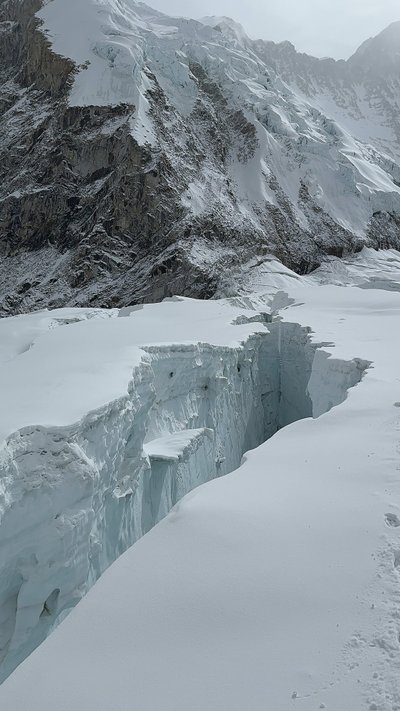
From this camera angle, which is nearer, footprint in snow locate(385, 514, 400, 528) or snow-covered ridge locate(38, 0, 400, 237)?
footprint in snow locate(385, 514, 400, 528)

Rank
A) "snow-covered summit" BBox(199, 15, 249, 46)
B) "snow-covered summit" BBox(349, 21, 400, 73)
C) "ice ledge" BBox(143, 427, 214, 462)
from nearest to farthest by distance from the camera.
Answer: "ice ledge" BBox(143, 427, 214, 462)
"snow-covered summit" BBox(199, 15, 249, 46)
"snow-covered summit" BBox(349, 21, 400, 73)

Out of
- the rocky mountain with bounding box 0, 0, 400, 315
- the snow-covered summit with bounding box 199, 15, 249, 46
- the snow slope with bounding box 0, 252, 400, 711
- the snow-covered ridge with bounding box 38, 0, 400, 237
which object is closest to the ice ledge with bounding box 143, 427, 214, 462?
the snow slope with bounding box 0, 252, 400, 711

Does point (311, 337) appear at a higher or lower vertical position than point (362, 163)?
lower

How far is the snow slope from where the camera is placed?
2.48 metres

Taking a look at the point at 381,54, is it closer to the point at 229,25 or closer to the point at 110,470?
the point at 229,25

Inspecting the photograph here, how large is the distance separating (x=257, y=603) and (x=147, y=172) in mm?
50877

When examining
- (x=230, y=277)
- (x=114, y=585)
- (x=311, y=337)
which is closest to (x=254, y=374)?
(x=311, y=337)

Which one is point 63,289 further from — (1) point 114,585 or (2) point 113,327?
(1) point 114,585

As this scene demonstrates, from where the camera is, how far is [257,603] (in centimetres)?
311

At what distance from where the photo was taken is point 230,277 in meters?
47.1

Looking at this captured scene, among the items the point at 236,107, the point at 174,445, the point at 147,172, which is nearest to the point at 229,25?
the point at 236,107

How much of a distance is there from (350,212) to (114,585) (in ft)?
210

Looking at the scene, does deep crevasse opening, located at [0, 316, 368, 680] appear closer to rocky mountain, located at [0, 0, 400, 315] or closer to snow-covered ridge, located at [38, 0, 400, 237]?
rocky mountain, located at [0, 0, 400, 315]

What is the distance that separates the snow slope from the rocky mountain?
4069 centimetres
